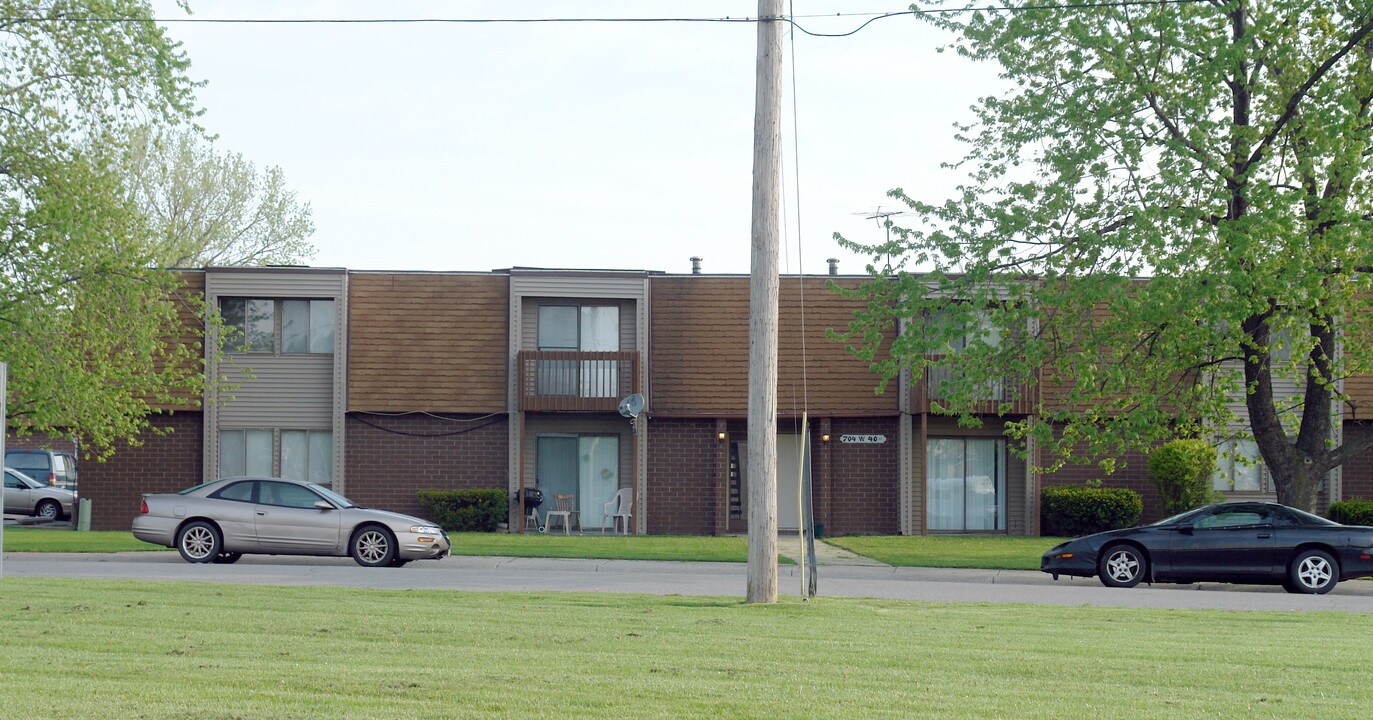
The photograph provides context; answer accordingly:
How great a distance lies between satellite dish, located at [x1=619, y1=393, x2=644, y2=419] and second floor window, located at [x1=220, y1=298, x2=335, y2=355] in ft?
22.9

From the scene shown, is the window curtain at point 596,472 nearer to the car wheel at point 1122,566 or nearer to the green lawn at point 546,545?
the green lawn at point 546,545

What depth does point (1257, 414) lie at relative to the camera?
22.8m

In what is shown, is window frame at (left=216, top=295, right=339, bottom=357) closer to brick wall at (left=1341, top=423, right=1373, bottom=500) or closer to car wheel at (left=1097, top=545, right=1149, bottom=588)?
car wheel at (left=1097, top=545, right=1149, bottom=588)

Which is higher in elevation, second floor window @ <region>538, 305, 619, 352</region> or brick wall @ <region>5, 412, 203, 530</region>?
second floor window @ <region>538, 305, 619, 352</region>

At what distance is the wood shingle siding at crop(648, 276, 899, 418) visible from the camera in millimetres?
32000

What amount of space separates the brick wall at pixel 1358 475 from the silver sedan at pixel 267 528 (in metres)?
21.6

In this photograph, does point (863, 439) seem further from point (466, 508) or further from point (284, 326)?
point (284, 326)

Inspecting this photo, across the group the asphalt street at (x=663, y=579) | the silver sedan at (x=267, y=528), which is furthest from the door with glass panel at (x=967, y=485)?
the silver sedan at (x=267, y=528)

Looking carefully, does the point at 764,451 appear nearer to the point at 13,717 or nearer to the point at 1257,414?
the point at 13,717

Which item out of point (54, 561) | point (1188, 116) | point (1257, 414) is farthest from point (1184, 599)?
point (54, 561)

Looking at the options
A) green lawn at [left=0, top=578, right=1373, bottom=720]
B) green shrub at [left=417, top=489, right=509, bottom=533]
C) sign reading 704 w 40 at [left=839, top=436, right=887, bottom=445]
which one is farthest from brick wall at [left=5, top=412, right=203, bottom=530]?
green lawn at [left=0, top=578, right=1373, bottom=720]

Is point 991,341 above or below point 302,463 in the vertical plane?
above

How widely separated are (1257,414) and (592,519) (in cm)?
1550

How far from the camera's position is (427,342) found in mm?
31984
